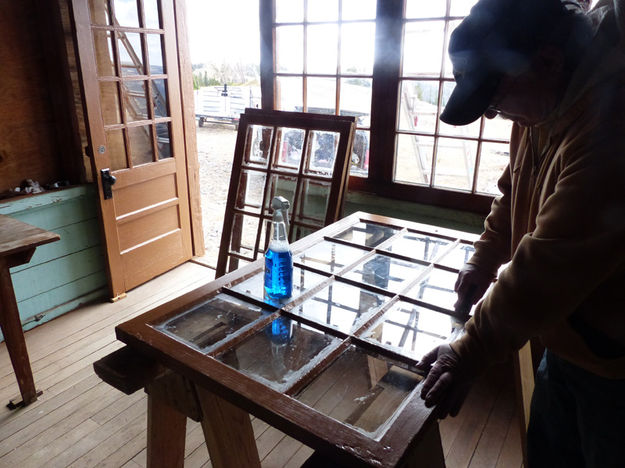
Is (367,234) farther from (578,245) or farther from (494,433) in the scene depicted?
(578,245)

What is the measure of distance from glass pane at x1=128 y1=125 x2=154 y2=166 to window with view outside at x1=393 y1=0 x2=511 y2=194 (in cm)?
164

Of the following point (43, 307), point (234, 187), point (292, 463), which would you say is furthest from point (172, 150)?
point (292, 463)

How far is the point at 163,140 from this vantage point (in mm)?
3166

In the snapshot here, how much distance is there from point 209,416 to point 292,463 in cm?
79

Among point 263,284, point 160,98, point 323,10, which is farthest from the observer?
point 160,98

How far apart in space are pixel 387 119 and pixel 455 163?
47 cm

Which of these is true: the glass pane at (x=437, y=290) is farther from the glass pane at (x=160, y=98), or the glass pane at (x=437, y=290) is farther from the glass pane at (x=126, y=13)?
the glass pane at (x=126, y=13)

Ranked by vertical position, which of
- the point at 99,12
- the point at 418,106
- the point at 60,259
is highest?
the point at 99,12

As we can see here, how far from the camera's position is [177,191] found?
131 inches

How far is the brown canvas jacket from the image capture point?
72cm

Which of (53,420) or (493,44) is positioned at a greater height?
(493,44)

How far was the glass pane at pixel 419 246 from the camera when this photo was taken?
168 cm

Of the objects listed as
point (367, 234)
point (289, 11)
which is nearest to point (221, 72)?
point (289, 11)

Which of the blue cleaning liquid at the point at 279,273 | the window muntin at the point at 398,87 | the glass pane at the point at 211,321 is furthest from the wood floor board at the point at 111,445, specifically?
the window muntin at the point at 398,87
